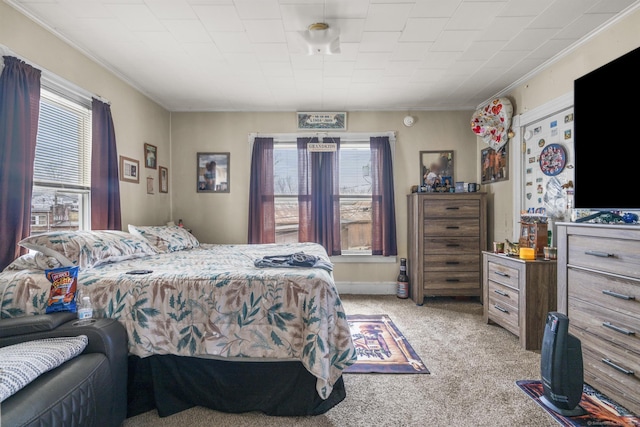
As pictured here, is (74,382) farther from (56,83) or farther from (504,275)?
(504,275)

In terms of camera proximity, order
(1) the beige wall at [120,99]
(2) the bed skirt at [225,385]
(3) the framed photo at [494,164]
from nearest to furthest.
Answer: (2) the bed skirt at [225,385], (1) the beige wall at [120,99], (3) the framed photo at [494,164]

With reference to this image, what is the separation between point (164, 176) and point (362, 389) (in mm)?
3578

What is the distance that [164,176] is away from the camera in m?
4.14

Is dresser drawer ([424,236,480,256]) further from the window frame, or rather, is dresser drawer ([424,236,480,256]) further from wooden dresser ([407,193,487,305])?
the window frame

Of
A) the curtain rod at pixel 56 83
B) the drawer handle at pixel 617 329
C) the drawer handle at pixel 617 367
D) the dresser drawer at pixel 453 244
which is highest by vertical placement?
the curtain rod at pixel 56 83

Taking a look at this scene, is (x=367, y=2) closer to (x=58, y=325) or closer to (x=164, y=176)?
(x=58, y=325)

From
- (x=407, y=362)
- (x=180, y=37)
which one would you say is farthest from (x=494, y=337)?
(x=180, y=37)

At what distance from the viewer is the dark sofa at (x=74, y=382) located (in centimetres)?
114

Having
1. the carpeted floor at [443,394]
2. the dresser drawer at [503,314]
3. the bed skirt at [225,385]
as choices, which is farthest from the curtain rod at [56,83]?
Answer: the dresser drawer at [503,314]

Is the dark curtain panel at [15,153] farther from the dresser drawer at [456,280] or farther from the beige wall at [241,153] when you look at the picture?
the dresser drawer at [456,280]

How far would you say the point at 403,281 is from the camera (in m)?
4.11

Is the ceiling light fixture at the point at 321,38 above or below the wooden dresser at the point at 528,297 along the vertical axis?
above

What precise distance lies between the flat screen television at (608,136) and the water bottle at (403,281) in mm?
2237

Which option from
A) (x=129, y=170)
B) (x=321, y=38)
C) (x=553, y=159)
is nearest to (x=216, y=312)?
(x=321, y=38)
